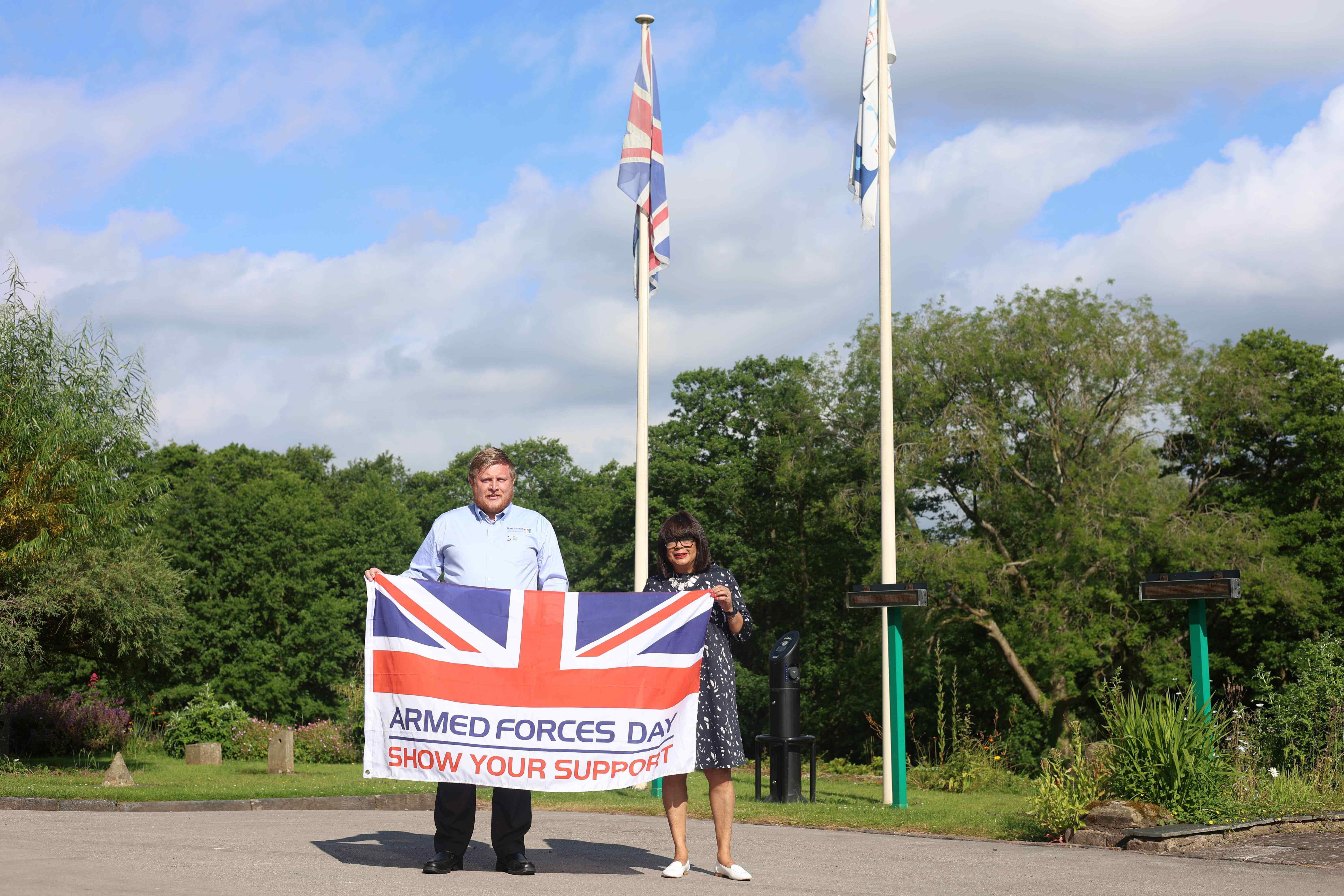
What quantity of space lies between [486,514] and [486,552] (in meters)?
0.22

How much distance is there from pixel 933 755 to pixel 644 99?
15569mm

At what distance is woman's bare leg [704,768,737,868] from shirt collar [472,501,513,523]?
5.93 ft

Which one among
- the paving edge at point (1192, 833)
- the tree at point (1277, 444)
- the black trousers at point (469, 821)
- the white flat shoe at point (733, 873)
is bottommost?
the paving edge at point (1192, 833)

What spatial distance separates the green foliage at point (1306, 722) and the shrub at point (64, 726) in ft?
72.3

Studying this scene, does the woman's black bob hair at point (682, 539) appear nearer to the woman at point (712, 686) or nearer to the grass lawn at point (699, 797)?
the woman at point (712, 686)

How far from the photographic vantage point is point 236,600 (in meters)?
45.8

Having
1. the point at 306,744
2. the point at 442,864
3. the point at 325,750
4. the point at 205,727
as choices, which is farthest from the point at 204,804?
the point at 205,727

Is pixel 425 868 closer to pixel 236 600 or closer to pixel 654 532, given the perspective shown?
pixel 654 532

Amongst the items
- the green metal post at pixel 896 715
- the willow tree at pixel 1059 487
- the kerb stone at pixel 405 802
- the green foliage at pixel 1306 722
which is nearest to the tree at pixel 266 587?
the willow tree at pixel 1059 487

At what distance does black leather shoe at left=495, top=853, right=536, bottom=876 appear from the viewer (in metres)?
6.61

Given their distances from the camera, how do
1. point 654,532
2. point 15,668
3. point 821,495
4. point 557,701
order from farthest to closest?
point 654,532
point 821,495
point 15,668
point 557,701

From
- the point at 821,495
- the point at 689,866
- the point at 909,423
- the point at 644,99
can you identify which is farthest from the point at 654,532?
the point at 689,866

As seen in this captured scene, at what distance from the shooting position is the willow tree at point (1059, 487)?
28.6 meters

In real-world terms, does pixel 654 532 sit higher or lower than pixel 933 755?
higher
